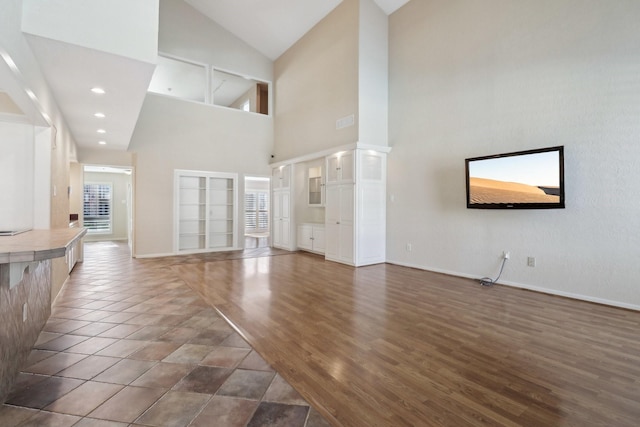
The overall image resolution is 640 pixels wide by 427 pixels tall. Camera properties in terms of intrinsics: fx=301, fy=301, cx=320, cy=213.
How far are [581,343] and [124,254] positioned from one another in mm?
7980

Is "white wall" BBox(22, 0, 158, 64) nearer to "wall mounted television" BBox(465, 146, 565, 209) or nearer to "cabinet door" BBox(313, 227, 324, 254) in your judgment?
"wall mounted television" BBox(465, 146, 565, 209)

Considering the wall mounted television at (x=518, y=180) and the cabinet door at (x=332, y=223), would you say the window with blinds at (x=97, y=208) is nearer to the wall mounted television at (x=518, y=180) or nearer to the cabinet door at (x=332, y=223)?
the cabinet door at (x=332, y=223)

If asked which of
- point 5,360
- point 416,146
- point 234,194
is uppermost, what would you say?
point 416,146

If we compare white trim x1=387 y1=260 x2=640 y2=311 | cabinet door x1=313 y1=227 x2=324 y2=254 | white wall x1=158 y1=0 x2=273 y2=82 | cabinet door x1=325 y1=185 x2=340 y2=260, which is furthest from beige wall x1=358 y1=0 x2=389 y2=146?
white wall x1=158 y1=0 x2=273 y2=82

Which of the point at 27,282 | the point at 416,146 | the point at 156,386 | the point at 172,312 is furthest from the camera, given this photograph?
the point at 416,146

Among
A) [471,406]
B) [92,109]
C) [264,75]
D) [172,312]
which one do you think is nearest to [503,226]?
[471,406]

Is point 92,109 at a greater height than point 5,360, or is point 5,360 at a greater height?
point 92,109

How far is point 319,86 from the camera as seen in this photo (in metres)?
6.80

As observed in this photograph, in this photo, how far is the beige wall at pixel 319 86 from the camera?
591 centimetres

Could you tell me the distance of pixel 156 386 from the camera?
186 cm

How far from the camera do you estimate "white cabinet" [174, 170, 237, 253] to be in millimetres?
7172

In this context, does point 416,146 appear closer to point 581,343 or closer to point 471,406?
point 581,343

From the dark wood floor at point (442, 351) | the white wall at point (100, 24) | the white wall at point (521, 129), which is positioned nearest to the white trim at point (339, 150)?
the white wall at point (521, 129)

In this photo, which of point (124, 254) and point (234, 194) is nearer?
point (124, 254)
